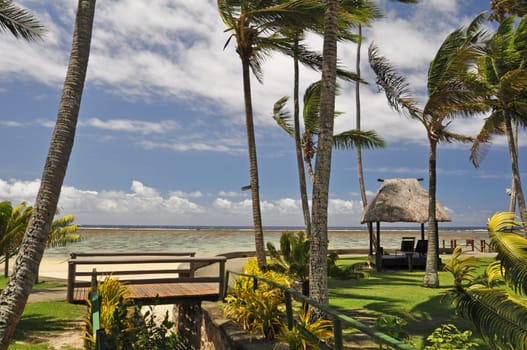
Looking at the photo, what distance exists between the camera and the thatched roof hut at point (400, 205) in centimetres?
1695

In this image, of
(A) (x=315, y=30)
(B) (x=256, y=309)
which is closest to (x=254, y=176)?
(A) (x=315, y=30)

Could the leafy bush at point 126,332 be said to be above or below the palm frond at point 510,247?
below

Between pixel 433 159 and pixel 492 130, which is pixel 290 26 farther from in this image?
pixel 492 130

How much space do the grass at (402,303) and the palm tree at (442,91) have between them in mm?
1333

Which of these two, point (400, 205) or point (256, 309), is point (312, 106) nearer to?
point (400, 205)

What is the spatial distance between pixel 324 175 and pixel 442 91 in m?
5.78

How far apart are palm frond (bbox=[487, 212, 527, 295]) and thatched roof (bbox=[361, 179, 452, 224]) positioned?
44.4 ft

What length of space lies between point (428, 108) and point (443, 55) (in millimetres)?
1472

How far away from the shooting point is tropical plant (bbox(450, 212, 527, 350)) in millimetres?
3350

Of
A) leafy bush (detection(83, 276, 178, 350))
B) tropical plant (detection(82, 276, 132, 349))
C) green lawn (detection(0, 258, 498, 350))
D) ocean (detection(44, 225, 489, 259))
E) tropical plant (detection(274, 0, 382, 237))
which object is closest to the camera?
tropical plant (detection(82, 276, 132, 349))

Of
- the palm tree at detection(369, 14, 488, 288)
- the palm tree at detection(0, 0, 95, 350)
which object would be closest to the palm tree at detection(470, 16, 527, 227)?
the palm tree at detection(369, 14, 488, 288)

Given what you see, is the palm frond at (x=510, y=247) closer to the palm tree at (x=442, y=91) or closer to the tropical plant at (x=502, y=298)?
the tropical plant at (x=502, y=298)

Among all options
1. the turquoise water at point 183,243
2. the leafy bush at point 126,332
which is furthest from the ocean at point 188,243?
the leafy bush at point 126,332

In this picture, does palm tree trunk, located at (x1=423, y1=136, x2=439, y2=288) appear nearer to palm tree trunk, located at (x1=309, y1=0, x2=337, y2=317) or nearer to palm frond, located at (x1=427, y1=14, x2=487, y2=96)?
palm frond, located at (x1=427, y1=14, x2=487, y2=96)
